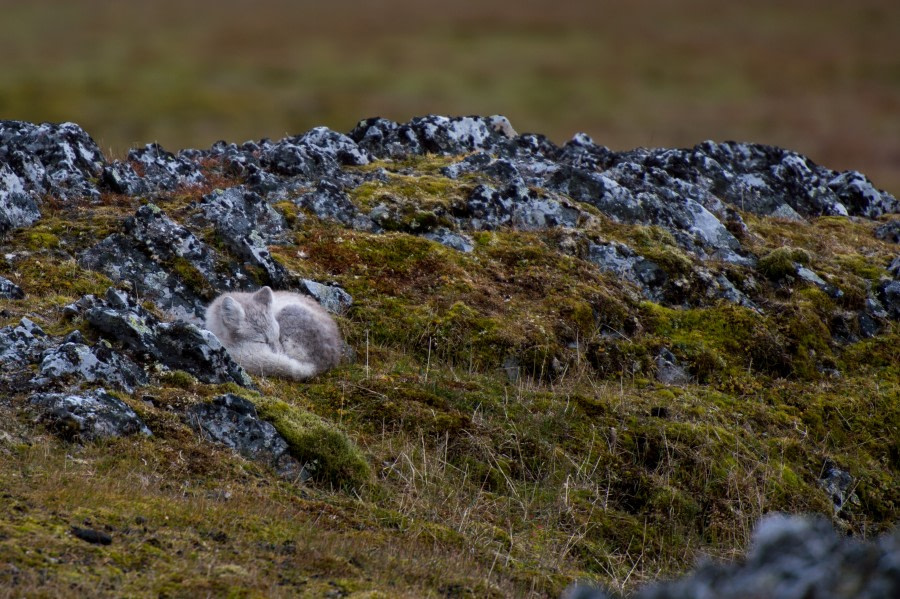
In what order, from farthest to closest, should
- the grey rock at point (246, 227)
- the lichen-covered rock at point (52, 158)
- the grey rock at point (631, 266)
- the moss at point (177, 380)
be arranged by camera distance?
the grey rock at point (631, 266) < the lichen-covered rock at point (52, 158) < the grey rock at point (246, 227) < the moss at point (177, 380)

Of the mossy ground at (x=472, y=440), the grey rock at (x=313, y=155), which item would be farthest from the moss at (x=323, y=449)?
the grey rock at (x=313, y=155)

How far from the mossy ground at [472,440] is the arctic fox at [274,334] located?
0.35 metres

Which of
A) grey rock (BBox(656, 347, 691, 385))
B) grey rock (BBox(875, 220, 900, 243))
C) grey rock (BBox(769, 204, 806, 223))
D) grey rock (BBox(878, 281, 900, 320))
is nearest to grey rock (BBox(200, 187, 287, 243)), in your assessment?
grey rock (BBox(656, 347, 691, 385))

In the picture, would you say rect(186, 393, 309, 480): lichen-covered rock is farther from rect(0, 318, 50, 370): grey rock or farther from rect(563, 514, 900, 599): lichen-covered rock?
rect(563, 514, 900, 599): lichen-covered rock

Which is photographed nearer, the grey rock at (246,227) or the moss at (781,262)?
the grey rock at (246,227)

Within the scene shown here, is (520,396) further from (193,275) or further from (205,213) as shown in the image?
(205,213)

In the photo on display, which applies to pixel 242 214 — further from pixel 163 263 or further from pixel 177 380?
pixel 177 380

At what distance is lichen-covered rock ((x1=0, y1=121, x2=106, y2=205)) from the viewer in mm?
13398

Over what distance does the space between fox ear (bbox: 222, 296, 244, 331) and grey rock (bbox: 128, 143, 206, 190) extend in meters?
5.22

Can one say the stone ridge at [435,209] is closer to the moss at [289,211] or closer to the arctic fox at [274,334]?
the moss at [289,211]

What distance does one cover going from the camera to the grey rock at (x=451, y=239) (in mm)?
13992

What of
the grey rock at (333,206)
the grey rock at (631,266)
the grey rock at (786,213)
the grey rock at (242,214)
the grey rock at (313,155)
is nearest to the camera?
the grey rock at (242,214)

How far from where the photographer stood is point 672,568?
27.5ft

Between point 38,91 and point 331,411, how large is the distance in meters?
56.7
